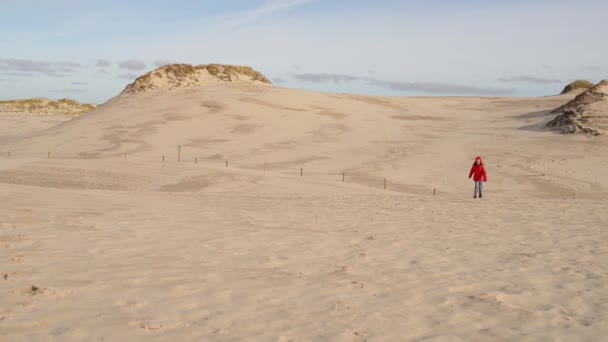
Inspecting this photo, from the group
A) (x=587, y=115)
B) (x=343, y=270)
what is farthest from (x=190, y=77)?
(x=343, y=270)

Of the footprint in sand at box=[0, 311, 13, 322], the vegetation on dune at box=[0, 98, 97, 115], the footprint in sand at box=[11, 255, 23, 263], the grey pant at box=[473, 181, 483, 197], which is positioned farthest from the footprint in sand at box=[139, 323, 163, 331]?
the vegetation on dune at box=[0, 98, 97, 115]

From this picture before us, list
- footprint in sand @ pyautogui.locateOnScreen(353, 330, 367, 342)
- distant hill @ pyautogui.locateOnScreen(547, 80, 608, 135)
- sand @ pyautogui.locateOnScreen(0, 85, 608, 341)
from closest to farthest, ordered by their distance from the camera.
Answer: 1. footprint in sand @ pyautogui.locateOnScreen(353, 330, 367, 342)
2. sand @ pyautogui.locateOnScreen(0, 85, 608, 341)
3. distant hill @ pyautogui.locateOnScreen(547, 80, 608, 135)

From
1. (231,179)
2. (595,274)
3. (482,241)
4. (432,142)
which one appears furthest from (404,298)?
(432,142)

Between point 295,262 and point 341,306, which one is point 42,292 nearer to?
point 341,306

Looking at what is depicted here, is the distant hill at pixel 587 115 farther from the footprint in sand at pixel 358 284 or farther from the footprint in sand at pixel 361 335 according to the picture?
the footprint in sand at pixel 361 335

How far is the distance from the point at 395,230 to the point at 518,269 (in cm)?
336

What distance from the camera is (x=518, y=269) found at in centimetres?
749

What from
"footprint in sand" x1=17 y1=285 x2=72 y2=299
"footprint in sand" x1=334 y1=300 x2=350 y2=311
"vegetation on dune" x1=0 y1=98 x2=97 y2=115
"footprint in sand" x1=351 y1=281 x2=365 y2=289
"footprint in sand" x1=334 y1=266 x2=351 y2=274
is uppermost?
"vegetation on dune" x1=0 y1=98 x2=97 y2=115

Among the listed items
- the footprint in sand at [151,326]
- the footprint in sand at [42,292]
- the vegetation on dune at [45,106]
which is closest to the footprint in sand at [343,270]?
the footprint in sand at [151,326]

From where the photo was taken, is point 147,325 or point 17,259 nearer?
point 147,325

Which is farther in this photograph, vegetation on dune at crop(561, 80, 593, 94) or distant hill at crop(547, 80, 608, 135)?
vegetation on dune at crop(561, 80, 593, 94)

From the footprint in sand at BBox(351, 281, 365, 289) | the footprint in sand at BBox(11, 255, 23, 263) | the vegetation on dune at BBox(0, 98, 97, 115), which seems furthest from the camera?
the vegetation on dune at BBox(0, 98, 97, 115)

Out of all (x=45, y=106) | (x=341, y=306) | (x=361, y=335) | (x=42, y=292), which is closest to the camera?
(x=361, y=335)

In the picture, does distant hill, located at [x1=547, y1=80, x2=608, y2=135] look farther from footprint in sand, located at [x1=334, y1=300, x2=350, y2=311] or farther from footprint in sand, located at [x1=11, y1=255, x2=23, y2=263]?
footprint in sand, located at [x1=11, y1=255, x2=23, y2=263]
